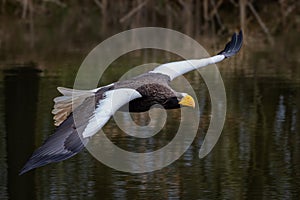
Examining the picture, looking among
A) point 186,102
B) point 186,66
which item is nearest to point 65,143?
point 186,102

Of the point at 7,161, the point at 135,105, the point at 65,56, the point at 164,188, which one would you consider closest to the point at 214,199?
the point at 164,188

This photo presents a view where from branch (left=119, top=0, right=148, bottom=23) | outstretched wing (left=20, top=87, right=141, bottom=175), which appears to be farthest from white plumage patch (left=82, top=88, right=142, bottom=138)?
branch (left=119, top=0, right=148, bottom=23)

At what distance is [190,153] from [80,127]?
332 centimetres

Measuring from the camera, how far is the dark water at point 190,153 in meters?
9.88

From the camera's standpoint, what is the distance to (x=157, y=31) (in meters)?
23.8

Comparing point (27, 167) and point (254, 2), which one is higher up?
point (254, 2)

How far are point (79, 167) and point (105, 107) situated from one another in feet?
8.02

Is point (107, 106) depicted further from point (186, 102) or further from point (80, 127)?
point (186, 102)

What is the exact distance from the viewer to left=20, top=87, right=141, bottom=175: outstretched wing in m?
7.87

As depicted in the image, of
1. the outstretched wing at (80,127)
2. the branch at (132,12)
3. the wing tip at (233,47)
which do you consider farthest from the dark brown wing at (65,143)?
the branch at (132,12)

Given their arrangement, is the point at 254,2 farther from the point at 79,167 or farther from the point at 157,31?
the point at 79,167

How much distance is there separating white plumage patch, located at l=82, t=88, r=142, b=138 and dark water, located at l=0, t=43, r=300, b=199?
113cm

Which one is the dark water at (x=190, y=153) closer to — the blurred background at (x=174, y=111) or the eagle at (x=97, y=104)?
the blurred background at (x=174, y=111)

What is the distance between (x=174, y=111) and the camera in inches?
548
